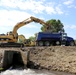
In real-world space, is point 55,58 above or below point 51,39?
below

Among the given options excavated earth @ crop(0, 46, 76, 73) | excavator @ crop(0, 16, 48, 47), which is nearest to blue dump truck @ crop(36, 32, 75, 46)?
excavator @ crop(0, 16, 48, 47)

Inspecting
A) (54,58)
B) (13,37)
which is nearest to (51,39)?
(13,37)

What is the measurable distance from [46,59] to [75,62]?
12.8ft

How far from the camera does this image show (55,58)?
28875 millimetres

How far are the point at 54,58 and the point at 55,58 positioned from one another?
4.7 inches

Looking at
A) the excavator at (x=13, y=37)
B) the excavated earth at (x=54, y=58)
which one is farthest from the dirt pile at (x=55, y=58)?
the excavator at (x=13, y=37)

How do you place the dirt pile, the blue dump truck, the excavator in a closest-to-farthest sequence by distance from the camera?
the dirt pile < the excavator < the blue dump truck

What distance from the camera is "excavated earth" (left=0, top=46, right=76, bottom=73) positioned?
26.0m

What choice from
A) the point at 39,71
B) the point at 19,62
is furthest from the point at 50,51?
the point at 39,71

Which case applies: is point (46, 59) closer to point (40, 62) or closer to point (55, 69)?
point (40, 62)

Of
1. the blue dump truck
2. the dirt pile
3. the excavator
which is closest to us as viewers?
the dirt pile

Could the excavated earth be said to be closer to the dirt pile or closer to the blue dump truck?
the dirt pile

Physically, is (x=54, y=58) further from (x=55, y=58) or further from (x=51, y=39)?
(x=51, y=39)

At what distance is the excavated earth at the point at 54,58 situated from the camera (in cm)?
2598
